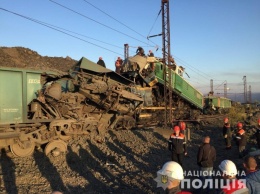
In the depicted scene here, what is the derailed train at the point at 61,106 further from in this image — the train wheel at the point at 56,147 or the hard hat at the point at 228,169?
the hard hat at the point at 228,169

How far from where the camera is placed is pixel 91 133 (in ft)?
38.2

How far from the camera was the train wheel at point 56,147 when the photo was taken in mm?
9266

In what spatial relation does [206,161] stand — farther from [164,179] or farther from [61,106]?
[61,106]

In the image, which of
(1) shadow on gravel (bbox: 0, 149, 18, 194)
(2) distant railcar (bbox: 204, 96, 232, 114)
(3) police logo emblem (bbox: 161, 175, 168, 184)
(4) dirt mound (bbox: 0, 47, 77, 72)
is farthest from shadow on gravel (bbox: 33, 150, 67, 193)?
→ (2) distant railcar (bbox: 204, 96, 232, 114)

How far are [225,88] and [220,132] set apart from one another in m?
43.4

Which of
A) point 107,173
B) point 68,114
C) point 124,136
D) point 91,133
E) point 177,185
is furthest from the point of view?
point 124,136

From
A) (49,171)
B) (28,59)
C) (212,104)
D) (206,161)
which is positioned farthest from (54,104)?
(212,104)

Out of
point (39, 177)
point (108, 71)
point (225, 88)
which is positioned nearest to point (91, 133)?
point (108, 71)

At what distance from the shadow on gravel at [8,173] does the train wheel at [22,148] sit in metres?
0.27

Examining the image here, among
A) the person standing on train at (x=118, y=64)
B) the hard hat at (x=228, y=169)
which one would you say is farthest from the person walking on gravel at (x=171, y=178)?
the person standing on train at (x=118, y=64)

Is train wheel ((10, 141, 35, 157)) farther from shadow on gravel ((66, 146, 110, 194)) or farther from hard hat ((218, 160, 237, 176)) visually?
hard hat ((218, 160, 237, 176))

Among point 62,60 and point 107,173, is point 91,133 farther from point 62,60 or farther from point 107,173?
point 62,60

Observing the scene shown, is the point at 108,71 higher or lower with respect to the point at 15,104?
higher

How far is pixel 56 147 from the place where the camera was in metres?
9.41
